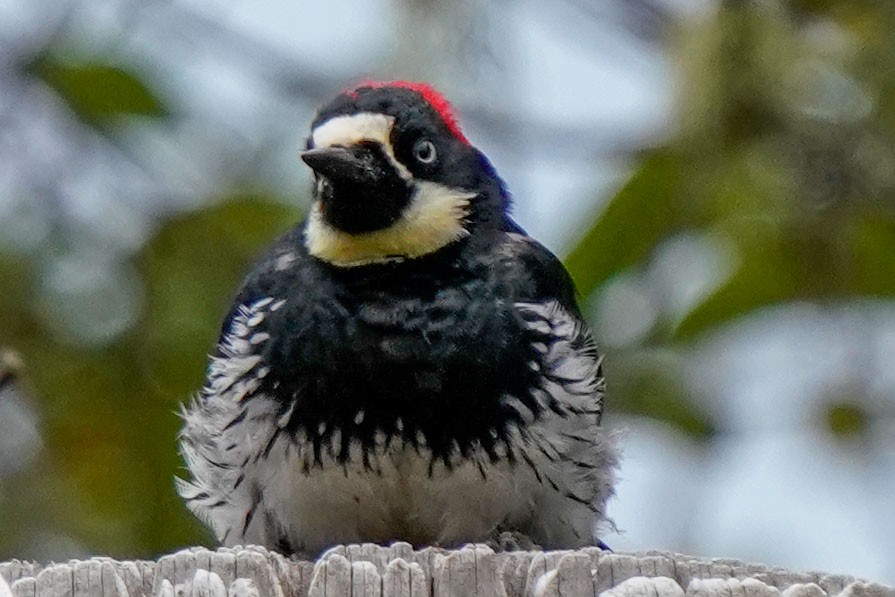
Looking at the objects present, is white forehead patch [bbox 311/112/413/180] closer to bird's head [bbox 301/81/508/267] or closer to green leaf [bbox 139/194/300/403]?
bird's head [bbox 301/81/508/267]

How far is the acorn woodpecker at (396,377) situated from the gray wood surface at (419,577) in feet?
3.56

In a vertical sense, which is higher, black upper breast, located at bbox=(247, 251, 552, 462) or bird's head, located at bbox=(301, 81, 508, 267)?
bird's head, located at bbox=(301, 81, 508, 267)

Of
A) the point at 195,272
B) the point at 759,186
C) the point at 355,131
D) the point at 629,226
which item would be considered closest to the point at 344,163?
the point at 355,131

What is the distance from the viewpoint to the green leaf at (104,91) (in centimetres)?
563

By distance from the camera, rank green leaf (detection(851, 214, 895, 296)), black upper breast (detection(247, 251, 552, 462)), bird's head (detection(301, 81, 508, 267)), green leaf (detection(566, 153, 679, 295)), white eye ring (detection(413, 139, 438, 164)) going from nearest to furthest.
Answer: black upper breast (detection(247, 251, 552, 462)) → bird's head (detection(301, 81, 508, 267)) → white eye ring (detection(413, 139, 438, 164)) → green leaf (detection(566, 153, 679, 295)) → green leaf (detection(851, 214, 895, 296))

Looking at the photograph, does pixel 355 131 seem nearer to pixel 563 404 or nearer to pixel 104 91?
pixel 563 404

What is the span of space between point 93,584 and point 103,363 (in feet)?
8.93

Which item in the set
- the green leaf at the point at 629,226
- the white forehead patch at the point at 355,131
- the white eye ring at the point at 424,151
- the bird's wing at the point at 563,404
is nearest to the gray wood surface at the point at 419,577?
the bird's wing at the point at 563,404

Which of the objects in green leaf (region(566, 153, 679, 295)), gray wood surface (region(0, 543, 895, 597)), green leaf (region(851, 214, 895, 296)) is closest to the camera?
gray wood surface (region(0, 543, 895, 597))

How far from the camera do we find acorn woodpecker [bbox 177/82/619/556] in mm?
4070

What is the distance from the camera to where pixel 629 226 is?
5098 millimetres

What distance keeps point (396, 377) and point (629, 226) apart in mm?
1247

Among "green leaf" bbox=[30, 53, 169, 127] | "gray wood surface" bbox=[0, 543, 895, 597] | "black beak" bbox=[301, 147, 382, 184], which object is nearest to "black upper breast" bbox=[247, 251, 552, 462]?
"black beak" bbox=[301, 147, 382, 184]

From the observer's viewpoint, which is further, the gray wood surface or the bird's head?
the bird's head
